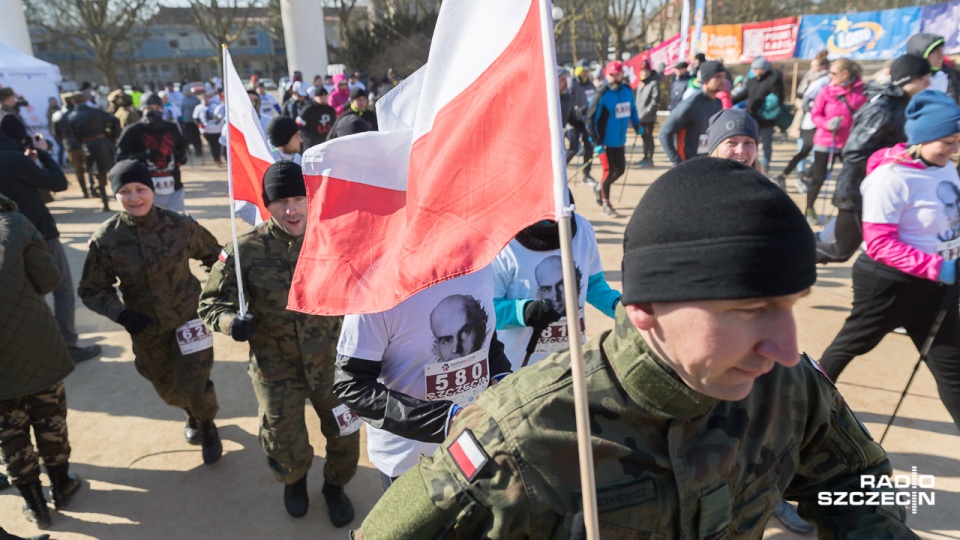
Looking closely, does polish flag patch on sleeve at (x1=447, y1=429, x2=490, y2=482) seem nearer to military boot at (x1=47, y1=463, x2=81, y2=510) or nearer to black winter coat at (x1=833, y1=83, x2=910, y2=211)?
military boot at (x1=47, y1=463, x2=81, y2=510)

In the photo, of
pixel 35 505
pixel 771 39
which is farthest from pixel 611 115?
pixel 771 39

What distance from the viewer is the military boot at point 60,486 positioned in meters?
3.78

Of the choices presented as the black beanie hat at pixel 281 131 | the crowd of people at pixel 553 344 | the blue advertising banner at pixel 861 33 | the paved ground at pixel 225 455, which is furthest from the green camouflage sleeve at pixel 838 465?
the blue advertising banner at pixel 861 33

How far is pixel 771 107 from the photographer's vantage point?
10.1m

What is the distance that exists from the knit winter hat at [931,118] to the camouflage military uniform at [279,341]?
3.20m

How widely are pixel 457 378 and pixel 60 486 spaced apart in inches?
114

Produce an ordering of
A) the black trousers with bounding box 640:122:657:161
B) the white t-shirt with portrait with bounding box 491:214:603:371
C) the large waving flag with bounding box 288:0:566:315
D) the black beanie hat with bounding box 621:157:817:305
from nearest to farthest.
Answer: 1. the black beanie hat with bounding box 621:157:817:305
2. the large waving flag with bounding box 288:0:566:315
3. the white t-shirt with portrait with bounding box 491:214:603:371
4. the black trousers with bounding box 640:122:657:161

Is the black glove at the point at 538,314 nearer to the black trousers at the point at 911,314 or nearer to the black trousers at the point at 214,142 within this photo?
the black trousers at the point at 911,314


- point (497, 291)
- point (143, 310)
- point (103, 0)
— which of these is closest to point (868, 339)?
point (497, 291)

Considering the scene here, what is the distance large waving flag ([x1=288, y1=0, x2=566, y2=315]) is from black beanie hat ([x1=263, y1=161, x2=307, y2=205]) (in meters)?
1.01

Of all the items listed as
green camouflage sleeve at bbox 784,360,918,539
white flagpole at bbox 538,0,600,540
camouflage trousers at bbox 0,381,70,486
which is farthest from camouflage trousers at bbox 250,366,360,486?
green camouflage sleeve at bbox 784,360,918,539

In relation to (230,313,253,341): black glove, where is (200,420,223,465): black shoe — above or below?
→ below

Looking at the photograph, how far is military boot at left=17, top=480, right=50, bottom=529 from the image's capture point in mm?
3631

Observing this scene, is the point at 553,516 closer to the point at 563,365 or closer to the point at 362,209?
the point at 563,365
